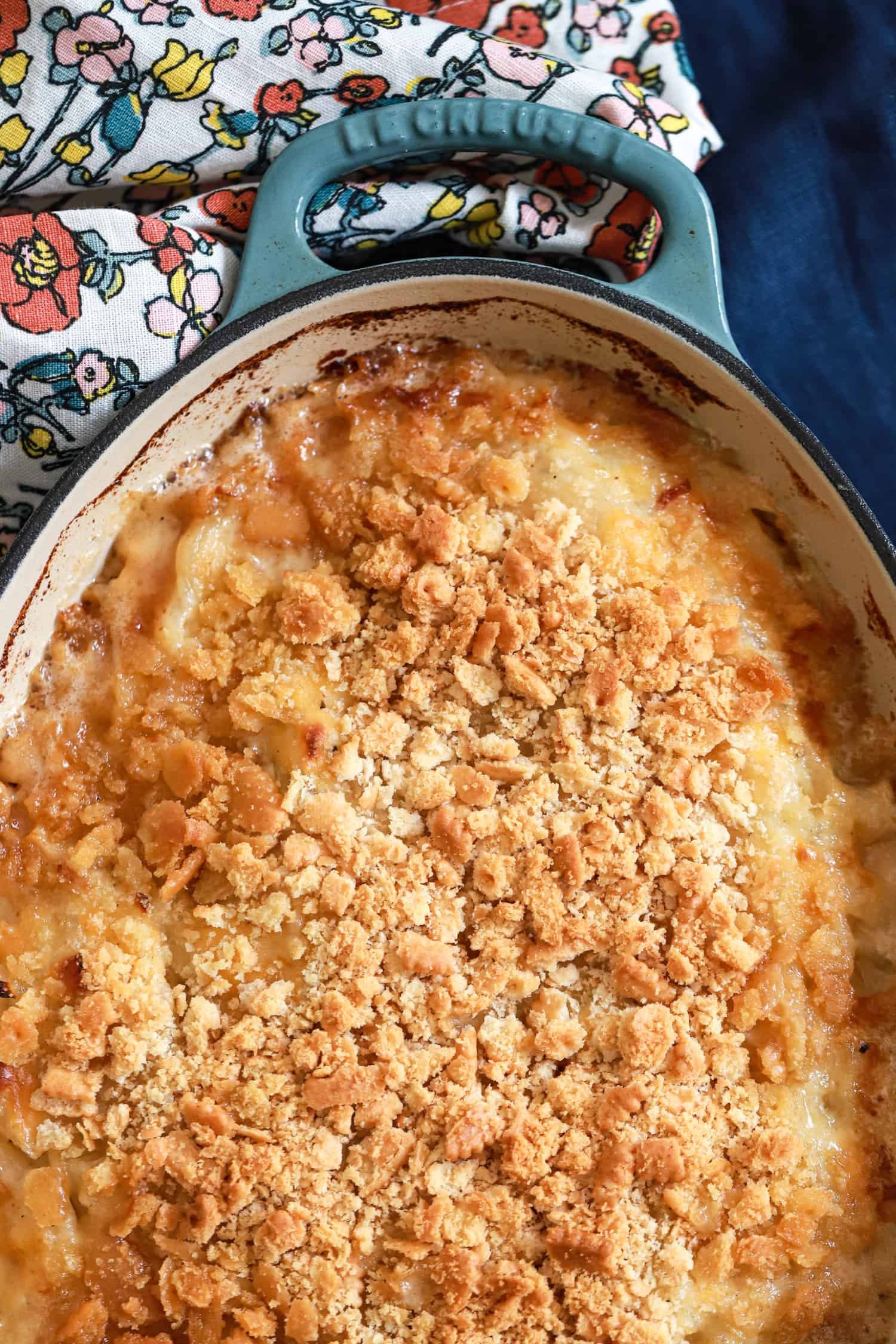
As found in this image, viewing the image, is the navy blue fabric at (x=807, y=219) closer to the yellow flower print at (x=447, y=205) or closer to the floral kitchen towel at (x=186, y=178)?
the floral kitchen towel at (x=186, y=178)

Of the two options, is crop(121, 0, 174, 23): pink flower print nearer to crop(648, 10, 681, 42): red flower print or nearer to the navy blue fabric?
crop(648, 10, 681, 42): red flower print

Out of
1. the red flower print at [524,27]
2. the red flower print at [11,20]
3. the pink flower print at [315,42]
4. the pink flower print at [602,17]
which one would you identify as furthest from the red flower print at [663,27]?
the red flower print at [11,20]

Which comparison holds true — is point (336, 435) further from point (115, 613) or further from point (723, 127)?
point (723, 127)

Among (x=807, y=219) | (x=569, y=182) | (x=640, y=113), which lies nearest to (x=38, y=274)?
(x=569, y=182)

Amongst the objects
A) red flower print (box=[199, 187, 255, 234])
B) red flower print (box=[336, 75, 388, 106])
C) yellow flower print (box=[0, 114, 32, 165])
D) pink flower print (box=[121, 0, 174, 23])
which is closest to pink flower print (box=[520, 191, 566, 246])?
red flower print (box=[336, 75, 388, 106])

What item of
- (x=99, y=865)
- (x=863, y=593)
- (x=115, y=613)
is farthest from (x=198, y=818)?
(x=863, y=593)
